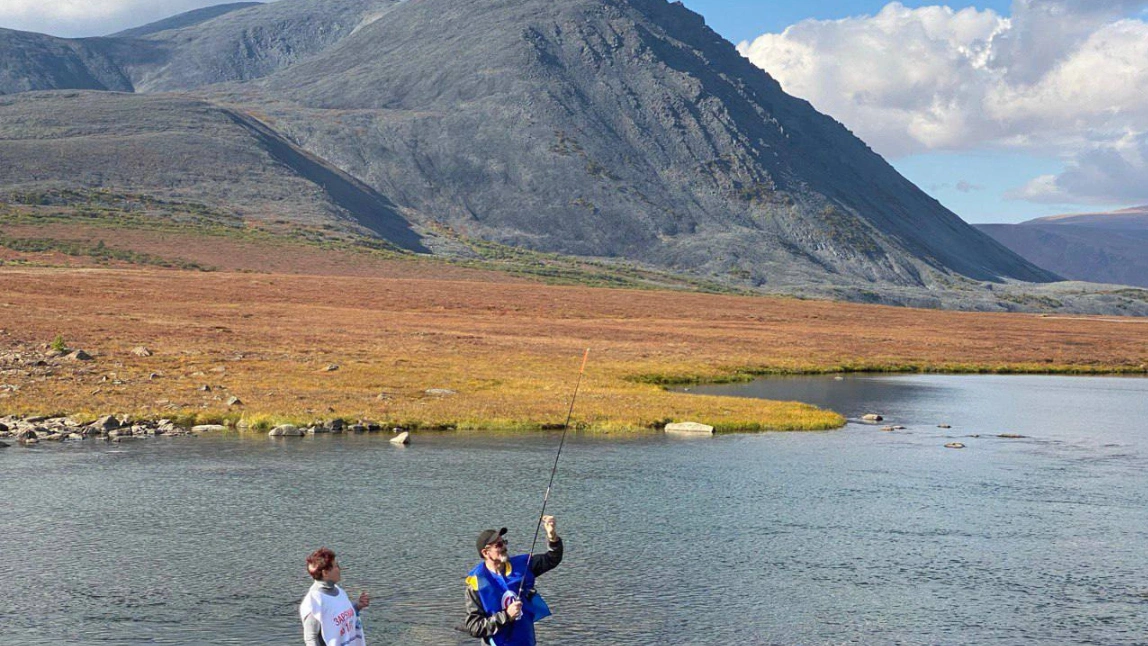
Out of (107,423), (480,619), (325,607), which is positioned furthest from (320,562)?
(107,423)

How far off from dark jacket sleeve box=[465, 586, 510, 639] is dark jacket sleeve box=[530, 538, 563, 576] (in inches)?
37.1

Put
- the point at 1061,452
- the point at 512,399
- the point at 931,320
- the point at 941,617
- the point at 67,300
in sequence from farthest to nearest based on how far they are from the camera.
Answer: the point at 931,320 < the point at 67,300 < the point at 512,399 < the point at 1061,452 < the point at 941,617

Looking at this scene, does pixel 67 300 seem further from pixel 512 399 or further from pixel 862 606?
pixel 862 606

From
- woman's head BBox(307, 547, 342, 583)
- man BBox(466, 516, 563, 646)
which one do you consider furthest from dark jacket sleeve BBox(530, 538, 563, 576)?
woman's head BBox(307, 547, 342, 583)

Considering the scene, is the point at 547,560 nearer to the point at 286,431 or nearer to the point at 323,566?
the point at 323,566

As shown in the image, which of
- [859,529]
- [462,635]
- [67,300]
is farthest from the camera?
[67,300]

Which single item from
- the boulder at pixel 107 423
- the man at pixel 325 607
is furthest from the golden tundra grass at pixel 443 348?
the man at pixel 325 607

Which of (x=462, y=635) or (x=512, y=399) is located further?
(x=512, y=399)

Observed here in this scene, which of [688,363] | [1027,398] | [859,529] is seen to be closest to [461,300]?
[688,363]

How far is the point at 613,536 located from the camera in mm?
31406

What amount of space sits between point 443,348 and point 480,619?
70832 millimetres

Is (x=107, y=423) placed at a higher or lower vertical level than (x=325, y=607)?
lower

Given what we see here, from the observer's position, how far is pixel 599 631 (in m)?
23.1

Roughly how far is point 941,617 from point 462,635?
10418 millimetres
